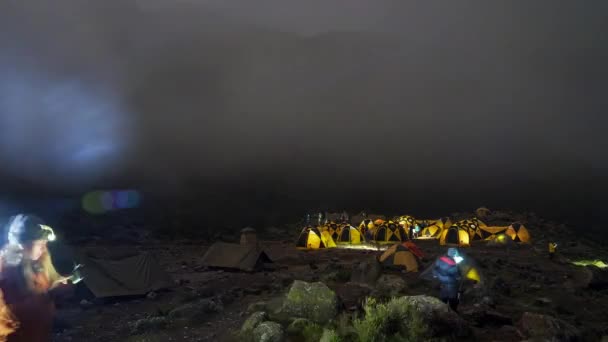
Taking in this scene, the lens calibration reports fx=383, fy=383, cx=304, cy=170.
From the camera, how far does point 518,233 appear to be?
3509cm

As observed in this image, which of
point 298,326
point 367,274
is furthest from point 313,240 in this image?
point 298,326

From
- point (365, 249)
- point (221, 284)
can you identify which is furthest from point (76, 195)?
point (221, 284)

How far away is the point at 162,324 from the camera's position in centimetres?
1060

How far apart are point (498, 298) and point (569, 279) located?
25.3ft

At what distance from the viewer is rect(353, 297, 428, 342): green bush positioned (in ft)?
24.0

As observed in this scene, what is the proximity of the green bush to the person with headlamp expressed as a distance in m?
5.16

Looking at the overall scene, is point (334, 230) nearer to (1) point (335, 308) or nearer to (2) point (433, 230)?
(2) point (433, 230)

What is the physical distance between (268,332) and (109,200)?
7143 cm

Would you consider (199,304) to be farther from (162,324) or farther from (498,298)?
(498,298)

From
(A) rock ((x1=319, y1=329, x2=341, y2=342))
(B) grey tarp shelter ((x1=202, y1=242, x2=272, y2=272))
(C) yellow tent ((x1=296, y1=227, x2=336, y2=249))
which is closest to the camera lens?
(A) rock ((x1=319, y1=329, x2=341, y2=342))

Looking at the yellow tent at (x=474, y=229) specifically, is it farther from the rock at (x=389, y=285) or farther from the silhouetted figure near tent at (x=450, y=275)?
the silhouetted figure near tent at (x=450, y=275)

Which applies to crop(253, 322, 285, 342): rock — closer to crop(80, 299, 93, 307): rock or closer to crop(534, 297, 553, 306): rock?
crop(80, 299, 93, 307): rock

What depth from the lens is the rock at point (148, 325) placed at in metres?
10.2

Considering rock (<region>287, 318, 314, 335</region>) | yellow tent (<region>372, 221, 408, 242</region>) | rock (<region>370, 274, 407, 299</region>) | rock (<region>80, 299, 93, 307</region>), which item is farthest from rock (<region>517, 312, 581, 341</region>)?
yellow tent (<region>372, 221, 408, 242</region>)
